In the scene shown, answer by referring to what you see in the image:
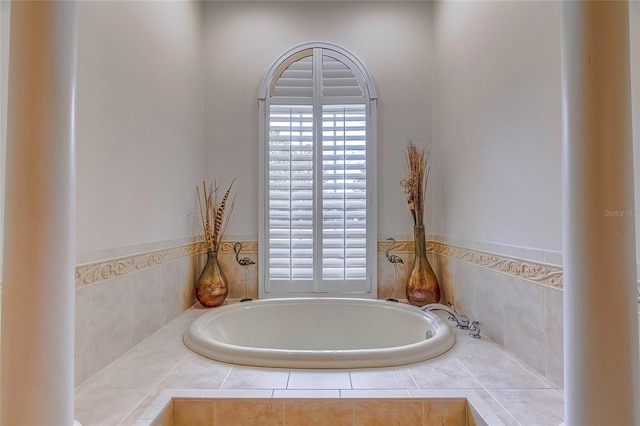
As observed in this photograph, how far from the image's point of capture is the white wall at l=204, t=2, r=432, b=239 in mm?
2270

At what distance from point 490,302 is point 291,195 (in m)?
1.32

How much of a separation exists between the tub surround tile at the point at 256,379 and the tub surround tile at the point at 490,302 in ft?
3.15

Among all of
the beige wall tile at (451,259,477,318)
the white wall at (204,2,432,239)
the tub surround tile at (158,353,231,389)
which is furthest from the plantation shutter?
the tub surround tile at (158,353,231,389)

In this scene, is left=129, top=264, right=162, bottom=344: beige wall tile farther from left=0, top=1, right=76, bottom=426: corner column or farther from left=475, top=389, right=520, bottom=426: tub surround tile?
left=475, top=389, right=520, bottom=426: tub surround tile

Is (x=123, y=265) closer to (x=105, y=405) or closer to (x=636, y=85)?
(x=105, y=405)

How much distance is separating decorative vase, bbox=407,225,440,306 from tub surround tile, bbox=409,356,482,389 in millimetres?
673

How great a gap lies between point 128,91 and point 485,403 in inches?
71.0

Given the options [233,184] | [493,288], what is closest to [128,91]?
[233,184]

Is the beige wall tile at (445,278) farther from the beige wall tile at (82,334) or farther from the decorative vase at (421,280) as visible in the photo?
the beige wall tile at (82,334)

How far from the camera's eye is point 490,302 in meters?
1.53

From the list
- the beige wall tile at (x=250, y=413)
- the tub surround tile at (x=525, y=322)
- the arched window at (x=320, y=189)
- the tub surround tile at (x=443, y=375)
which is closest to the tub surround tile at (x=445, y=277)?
the arched window at (x=320, y=189)

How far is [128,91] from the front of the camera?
1436 millimetres

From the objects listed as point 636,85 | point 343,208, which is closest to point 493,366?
point 636,85

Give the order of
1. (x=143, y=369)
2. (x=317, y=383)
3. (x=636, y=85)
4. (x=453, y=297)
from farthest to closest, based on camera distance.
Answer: (x=453, y=297), (x=143, y=369), (x=317, y=383), (x=636, y=85)
